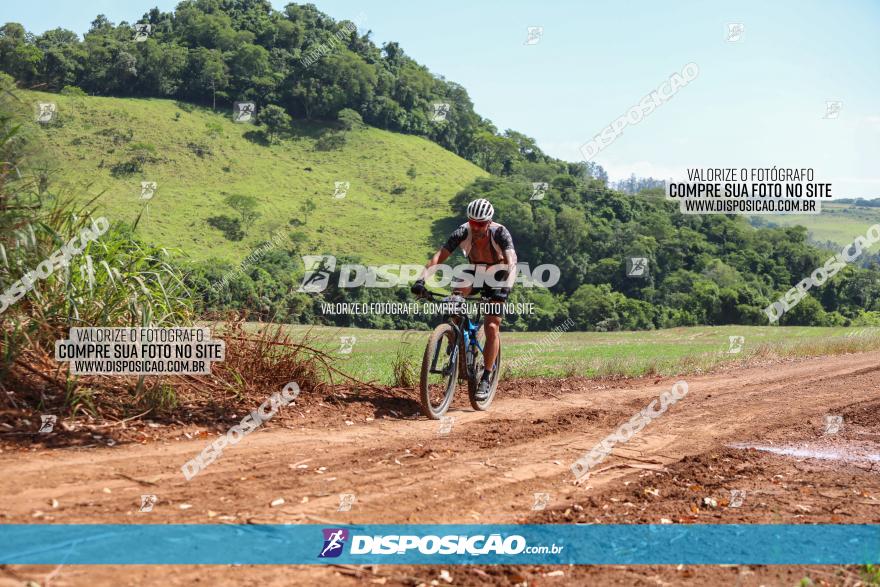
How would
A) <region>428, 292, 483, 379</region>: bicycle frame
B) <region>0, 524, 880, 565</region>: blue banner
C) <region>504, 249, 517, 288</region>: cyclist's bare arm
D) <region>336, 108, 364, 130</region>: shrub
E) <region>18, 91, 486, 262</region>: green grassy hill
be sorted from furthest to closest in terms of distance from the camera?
<region>336, 108, 364, 130</region>: shrub < <region>18, 91, 486, 262</region>: green grassy hill < <region>504, 249, 517, 288</region>: cyclist's bare arm < <region>428, 292, 483, 379</region>: bicycle frame < <region>0, 524, 880, 565</region>: blue banner

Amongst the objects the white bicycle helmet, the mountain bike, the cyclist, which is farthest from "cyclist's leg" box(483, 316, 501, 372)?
the white bicycle helmet

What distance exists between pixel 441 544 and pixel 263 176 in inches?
5410

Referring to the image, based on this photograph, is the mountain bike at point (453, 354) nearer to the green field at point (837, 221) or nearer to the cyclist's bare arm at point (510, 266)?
the cyclist's bare arm at point (510, 266)

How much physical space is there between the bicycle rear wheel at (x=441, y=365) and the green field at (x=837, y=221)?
489ft

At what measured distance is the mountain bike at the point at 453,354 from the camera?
8.18 metres

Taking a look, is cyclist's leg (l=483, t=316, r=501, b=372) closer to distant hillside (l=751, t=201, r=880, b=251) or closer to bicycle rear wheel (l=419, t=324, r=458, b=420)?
bicycle rear wheel (l=419, t=324, r=458, b=420)

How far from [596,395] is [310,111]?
162427 millimetres

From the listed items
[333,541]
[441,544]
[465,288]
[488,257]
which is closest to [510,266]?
[488,257]

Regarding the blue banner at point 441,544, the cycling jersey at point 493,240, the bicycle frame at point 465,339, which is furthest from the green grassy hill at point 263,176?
the blue banner at point 441,544

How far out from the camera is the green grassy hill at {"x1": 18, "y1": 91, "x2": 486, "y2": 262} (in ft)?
361

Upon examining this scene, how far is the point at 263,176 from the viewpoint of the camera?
13488 centimetres

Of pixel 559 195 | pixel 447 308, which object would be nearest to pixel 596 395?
pixel 447 308

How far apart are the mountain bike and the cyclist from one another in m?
0.13

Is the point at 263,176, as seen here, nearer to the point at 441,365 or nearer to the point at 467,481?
A: the point at 441,365
